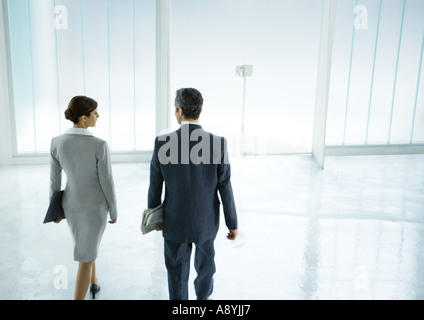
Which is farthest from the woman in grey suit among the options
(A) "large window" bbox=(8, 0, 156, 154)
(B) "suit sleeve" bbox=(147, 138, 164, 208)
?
(A) "large window" bbox=(8, 0, 156, 154)

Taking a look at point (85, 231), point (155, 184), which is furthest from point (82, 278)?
point (155, 184)

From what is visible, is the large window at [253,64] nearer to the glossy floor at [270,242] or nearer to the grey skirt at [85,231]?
the glossy floor at [270,242]

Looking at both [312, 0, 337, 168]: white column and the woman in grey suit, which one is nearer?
the woman in grey suit

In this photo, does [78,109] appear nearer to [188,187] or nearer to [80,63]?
[188,187]

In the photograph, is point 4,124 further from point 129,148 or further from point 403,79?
point 403,79

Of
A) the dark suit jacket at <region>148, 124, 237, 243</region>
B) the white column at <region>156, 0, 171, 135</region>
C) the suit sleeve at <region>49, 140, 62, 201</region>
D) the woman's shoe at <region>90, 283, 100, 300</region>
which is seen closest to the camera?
the dark suit jacket at <region>148, 124, 237, 243</region>

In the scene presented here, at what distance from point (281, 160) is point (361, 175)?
3.99 ft

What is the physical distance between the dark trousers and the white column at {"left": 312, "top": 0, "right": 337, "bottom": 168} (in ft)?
13.2

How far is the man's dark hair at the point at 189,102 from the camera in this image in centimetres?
263

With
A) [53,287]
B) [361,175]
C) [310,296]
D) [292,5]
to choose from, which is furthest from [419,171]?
[53,287]

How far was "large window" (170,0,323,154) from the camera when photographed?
6.59 m

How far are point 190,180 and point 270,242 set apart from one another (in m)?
1.83

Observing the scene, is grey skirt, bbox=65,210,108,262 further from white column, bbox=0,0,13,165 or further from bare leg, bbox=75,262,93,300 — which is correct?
white column, bbox=0,0,13,165

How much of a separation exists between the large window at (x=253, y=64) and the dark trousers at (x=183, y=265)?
4.17m
